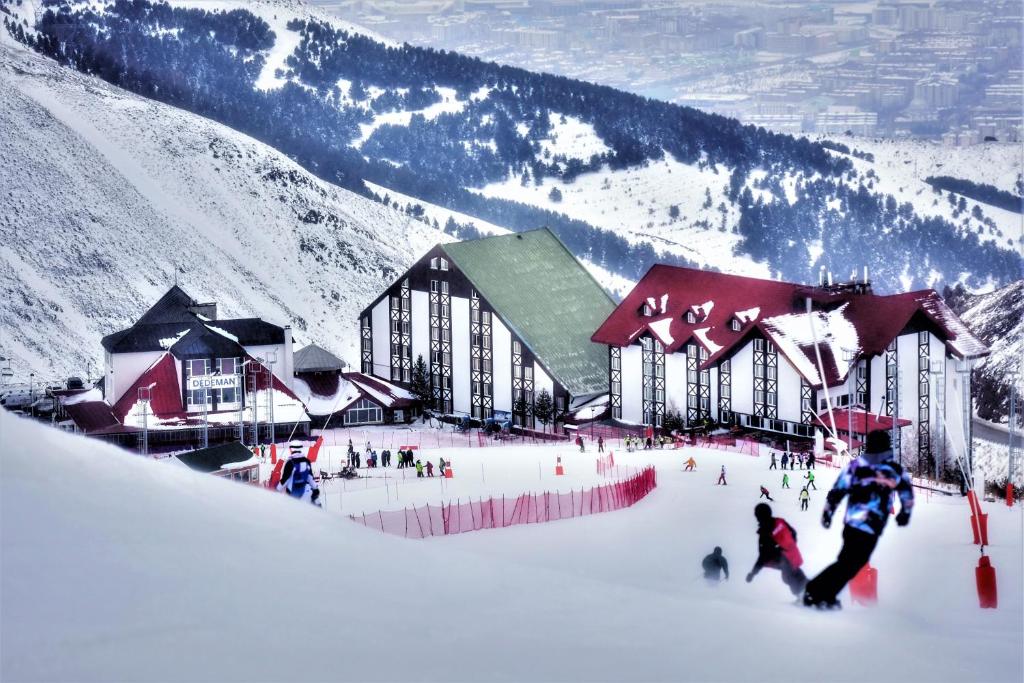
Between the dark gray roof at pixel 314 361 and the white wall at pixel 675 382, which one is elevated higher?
the dark gray roof at pixel 314 361

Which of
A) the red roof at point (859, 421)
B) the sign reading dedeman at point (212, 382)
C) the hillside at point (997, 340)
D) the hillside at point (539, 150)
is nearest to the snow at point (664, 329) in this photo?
the red roof at point (859, 421)

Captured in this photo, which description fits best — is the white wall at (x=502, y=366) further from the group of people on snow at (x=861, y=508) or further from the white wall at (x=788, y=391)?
the group of people on snow at (x=861, y=508)

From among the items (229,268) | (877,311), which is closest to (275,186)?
(229,268)

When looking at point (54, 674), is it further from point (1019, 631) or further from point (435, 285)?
point (435, 285)

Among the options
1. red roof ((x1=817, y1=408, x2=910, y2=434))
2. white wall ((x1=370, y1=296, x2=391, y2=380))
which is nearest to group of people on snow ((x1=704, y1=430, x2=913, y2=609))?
red roof ((x1=817, y1=408, x2=910, y2=434))

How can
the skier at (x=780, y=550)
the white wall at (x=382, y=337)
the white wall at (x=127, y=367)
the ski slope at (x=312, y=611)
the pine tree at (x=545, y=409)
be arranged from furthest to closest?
the white wall at (x=382, y=337), the pine tree at (x=545, y=409), the white wall at (x=127, y=367), the skier at (x=780, y=550), the ski slope at (x=312, y=611)

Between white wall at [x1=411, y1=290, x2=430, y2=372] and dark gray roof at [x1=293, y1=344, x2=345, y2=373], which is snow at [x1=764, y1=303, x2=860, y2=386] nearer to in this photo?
white wall at [x1=411, y1=290, x2=430, y2=372]
